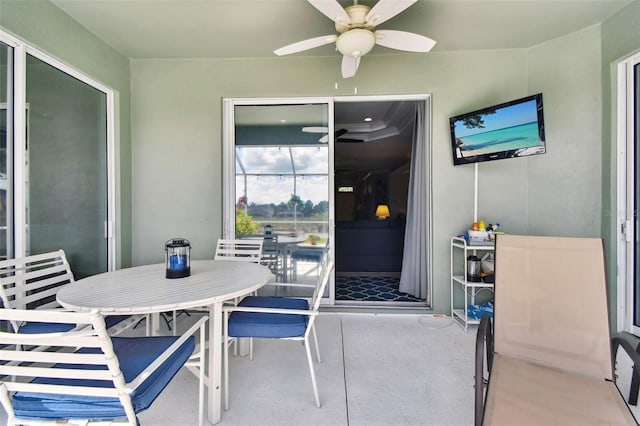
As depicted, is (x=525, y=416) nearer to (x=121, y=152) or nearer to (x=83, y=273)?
(x=83, y=273)

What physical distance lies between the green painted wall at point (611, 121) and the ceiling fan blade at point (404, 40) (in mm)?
1777

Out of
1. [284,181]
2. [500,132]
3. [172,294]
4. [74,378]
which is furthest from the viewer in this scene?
[284,181]

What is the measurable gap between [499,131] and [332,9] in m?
1.84

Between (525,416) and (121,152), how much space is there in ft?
12.7

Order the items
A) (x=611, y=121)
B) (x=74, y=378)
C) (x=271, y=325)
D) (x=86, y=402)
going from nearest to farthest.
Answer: (x=74, y=378)
(x=86, y=402)
(x=271, y=325)
(x=611, y=121)

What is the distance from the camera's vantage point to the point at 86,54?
271 centimetres

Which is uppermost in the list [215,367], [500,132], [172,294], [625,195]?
[500,132]

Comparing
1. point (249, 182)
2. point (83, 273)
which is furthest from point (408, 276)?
point (83, 273)

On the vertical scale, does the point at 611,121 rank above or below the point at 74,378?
above

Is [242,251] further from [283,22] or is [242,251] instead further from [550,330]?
[550,330]

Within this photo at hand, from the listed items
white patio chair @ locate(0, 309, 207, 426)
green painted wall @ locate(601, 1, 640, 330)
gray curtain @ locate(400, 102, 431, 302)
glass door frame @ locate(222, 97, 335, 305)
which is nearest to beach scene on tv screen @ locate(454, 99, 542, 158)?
gray curtain @ locate(400, 102, 431, 302)

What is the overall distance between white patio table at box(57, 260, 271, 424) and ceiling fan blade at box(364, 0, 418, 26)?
1.82 metres

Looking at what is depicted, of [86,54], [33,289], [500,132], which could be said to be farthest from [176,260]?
[500,132]

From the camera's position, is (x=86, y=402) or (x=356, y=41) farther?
(x=356, y=41)
